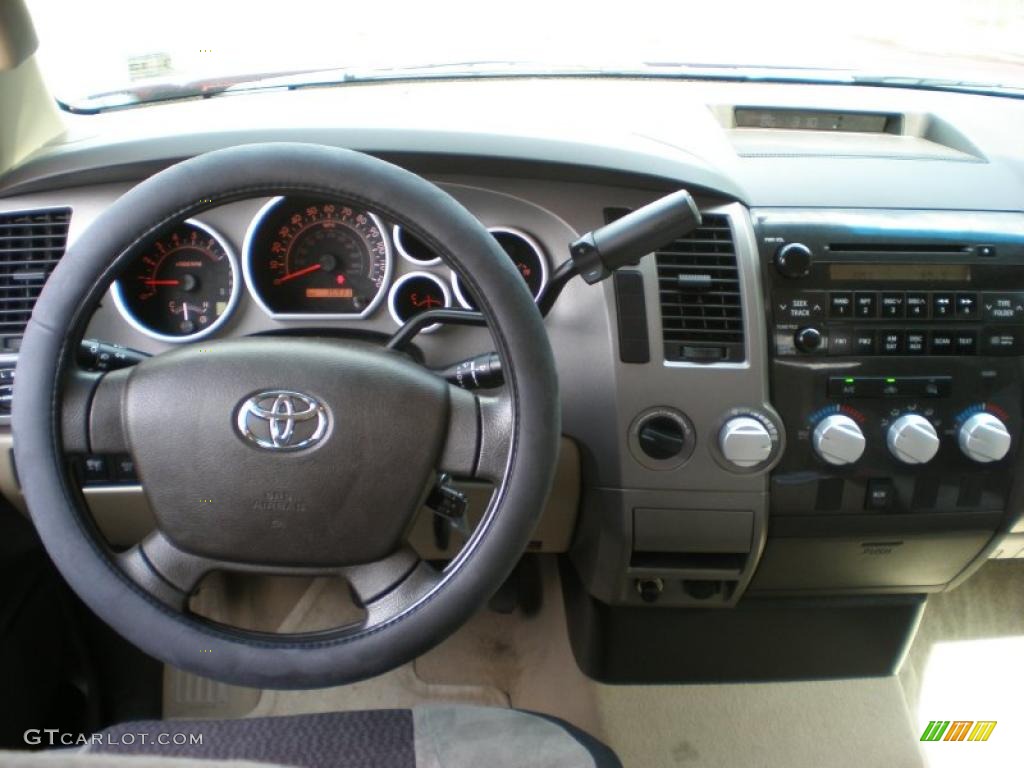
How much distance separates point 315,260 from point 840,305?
82 cm

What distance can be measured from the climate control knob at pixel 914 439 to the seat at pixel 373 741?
0.64 meters

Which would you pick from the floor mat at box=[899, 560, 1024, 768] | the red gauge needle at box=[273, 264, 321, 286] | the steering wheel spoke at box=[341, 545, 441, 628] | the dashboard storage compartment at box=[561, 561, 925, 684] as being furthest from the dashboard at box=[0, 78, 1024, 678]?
the floor mat at box=[899, 560, 1024, 768]

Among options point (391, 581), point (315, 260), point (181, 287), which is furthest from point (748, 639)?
point (181, 287)

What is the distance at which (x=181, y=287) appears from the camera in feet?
4.20

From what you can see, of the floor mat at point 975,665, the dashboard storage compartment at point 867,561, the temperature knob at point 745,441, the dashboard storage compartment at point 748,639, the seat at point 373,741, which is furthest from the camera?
the floor mat at point 975,665

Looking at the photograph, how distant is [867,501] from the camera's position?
1.35 m

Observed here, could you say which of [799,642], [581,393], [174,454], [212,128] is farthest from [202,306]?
[799,642]

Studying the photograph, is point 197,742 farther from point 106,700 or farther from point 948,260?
point 948,260

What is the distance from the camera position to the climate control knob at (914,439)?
124 centimetres

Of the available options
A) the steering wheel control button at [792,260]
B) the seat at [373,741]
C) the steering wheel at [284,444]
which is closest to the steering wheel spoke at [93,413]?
the steering wheel at [284,444]

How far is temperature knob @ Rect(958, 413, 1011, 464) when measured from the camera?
1269 millimetres

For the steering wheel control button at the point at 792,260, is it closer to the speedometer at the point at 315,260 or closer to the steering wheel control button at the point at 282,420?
the speedometer at the point at 315,260

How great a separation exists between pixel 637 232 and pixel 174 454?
1.96 feet

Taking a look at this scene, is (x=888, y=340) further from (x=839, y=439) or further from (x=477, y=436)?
(x=477, y=436)
